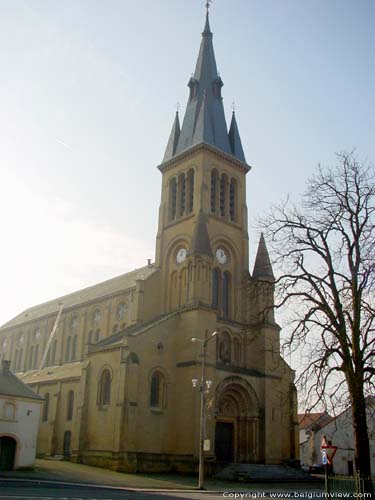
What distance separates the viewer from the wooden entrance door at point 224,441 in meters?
40.7

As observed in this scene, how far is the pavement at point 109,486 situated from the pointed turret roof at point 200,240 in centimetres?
1714

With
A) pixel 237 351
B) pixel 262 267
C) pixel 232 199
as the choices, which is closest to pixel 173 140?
pixel 232 199

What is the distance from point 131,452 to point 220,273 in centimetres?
1725

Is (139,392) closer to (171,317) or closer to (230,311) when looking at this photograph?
(171,317)

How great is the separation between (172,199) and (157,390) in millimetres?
19048

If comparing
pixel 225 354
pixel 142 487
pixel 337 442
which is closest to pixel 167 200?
pixel 225 354

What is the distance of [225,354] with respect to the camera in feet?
141

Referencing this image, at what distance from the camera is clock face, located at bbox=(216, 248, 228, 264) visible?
46.7m

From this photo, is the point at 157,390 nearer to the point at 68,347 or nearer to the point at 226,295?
the point at 226,295

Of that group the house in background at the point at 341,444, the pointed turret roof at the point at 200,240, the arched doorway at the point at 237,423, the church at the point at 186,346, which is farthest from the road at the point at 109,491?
the house in background at the point at 341,444

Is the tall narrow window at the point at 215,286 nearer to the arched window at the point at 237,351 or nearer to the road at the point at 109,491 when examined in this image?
the arched window at the point at 237,351

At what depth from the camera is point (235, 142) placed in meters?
52.6

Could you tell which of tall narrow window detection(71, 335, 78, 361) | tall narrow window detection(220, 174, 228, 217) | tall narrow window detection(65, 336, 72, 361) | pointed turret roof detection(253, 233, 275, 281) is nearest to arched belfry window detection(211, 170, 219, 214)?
tall narrow window detection(220, 174, 228, 217)

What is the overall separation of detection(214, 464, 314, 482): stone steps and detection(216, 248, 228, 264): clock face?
17.3 m
